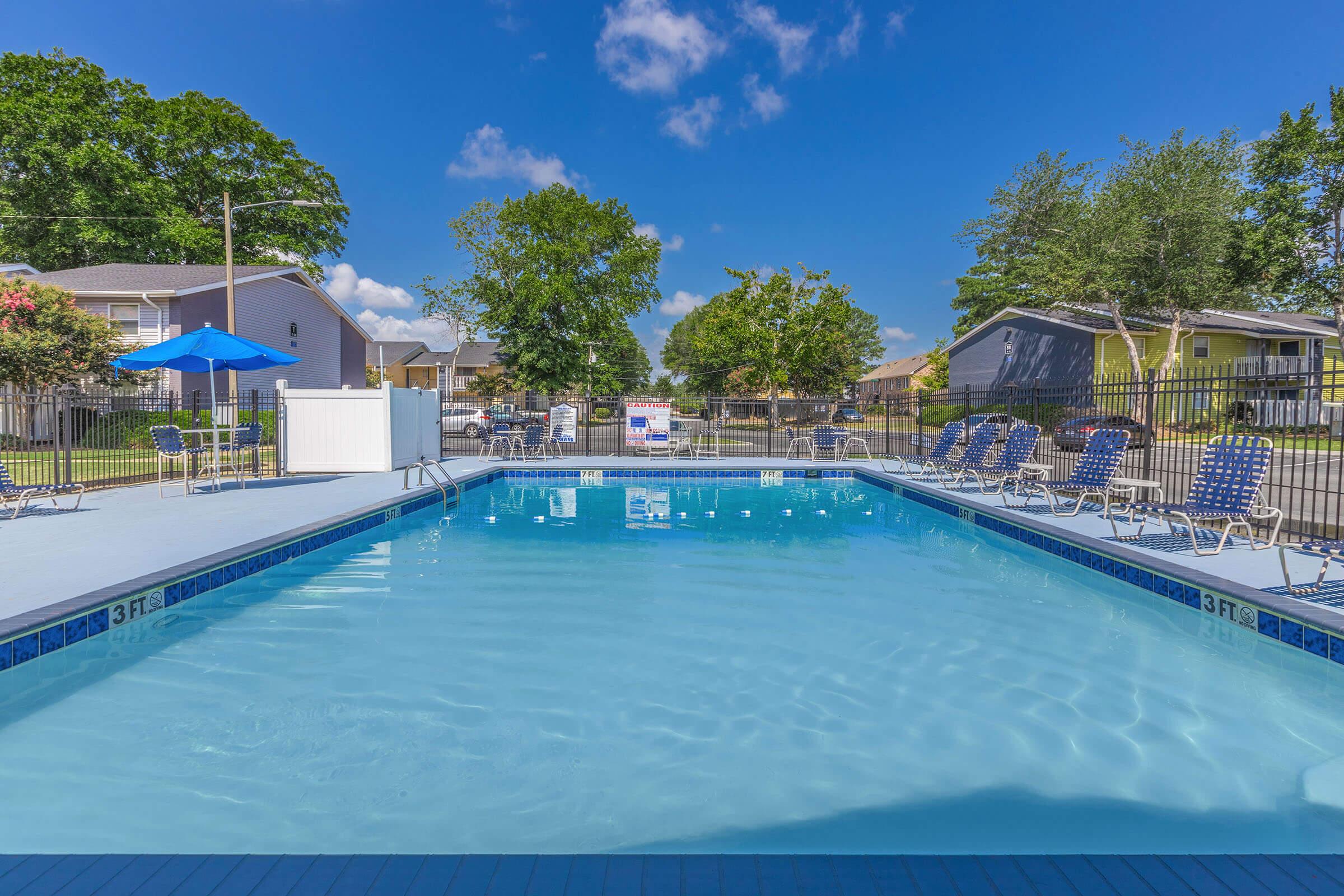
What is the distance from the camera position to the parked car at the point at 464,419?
2247 centimetres

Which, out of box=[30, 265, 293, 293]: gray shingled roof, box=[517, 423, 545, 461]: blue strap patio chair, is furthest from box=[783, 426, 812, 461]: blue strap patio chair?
box=[30, 265, 293, 293]: gray shingled roof

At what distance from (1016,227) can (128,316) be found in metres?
39.1

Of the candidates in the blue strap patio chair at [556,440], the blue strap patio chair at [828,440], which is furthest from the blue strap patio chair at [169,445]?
the blue strap patio chair at [828,440]

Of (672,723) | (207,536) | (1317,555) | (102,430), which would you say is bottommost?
(672,723)

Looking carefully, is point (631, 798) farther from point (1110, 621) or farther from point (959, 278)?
point (959, 278)

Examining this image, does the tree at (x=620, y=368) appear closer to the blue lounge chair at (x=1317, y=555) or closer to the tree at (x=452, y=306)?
the tree at (x=452, y=306)

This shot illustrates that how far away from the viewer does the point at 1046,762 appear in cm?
304

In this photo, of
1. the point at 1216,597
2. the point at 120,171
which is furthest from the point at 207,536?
the point at 120,171

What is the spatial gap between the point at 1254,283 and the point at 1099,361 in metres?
5.51

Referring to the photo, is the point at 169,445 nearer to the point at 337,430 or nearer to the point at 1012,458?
the point at 337,430

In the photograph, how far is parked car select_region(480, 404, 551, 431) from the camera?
20.6 meters

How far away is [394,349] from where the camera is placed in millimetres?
58219

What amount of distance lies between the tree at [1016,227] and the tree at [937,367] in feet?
25.9

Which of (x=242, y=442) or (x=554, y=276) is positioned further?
(x=554, y=276)
